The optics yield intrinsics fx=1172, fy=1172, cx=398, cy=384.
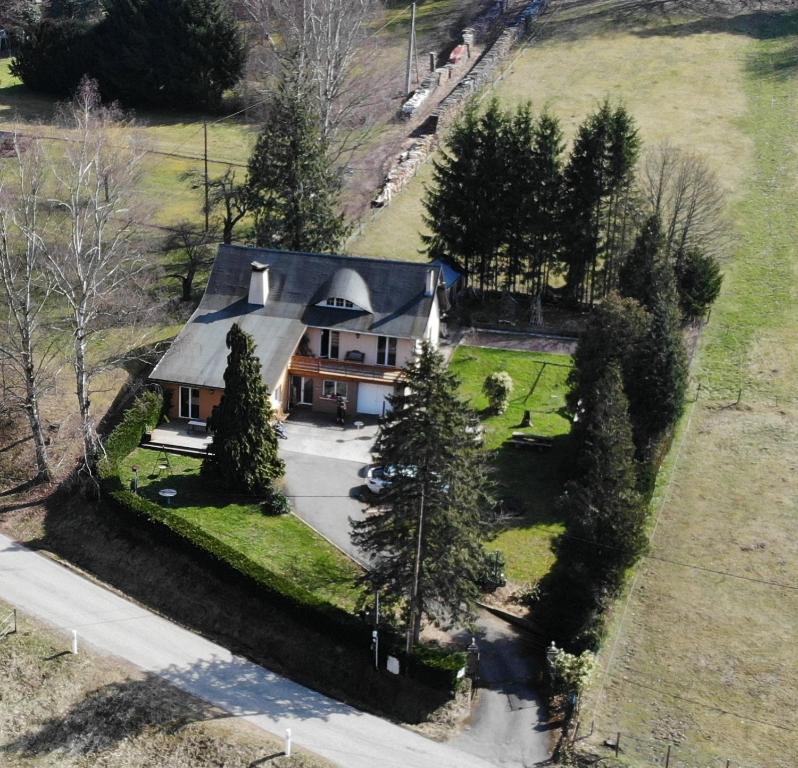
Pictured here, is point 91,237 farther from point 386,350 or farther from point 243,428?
point 243,428

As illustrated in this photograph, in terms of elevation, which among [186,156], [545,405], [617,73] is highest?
[617,73]

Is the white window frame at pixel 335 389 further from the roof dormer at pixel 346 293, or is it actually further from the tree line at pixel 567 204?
the tree line at pixel 567 204

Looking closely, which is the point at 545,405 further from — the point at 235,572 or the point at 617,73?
the point at 617,73

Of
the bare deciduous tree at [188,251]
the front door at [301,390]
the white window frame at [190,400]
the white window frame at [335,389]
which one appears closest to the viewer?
the white window frame at [190,400]

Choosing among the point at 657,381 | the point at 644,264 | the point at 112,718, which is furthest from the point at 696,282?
the point at 112,718

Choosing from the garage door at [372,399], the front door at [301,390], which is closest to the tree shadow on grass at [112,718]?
the front door at [301,390]

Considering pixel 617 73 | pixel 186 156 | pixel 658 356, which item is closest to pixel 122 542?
pixel 658 356

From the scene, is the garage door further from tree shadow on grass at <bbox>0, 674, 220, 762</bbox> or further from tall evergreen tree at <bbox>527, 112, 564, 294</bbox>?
tree shadow on grass at <bbox>0, 674, 220, 762</bbox>
